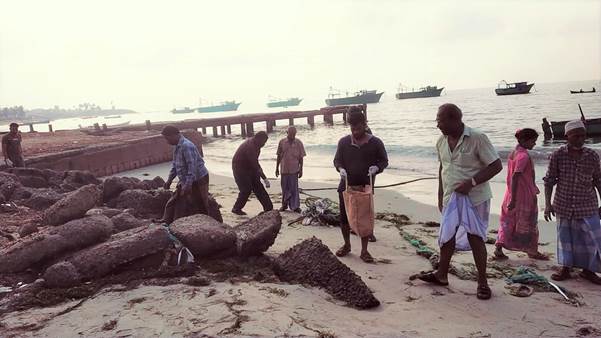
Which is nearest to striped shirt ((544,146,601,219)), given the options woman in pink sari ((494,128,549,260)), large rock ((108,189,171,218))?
woman in pink sari ((494,128,549,260))

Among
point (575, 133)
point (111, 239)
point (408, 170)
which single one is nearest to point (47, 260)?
point (111, 239)

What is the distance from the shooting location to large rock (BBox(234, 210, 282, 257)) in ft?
15.5

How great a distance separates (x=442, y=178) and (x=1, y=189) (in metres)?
7.14

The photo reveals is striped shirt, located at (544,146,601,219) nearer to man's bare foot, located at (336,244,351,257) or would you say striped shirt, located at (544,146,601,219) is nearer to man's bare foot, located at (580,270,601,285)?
man's bare foot, located at (580,270,601,285)

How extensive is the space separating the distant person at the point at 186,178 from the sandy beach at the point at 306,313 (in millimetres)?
1947

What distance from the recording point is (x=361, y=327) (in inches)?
127

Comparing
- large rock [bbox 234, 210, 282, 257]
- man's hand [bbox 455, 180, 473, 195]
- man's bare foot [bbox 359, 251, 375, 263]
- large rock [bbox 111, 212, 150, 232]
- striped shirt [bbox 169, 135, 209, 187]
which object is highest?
striped shirt [bbox 169, 135, 209, 187]

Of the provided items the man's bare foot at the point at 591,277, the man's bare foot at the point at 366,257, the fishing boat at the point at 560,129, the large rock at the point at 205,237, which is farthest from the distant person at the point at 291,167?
the fishing boat at the point at 560,129

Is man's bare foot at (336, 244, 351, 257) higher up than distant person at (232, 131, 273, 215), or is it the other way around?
distant person at (232, 131, 273, 215)

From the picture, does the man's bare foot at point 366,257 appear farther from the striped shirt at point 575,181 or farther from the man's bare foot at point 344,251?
the striped shirt at point 575,181

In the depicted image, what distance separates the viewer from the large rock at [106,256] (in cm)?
391

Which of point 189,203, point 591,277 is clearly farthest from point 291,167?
point 591,277

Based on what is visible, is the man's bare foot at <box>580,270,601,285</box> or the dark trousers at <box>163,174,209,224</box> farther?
the dark trousers at <box>163,174,209,224</box>

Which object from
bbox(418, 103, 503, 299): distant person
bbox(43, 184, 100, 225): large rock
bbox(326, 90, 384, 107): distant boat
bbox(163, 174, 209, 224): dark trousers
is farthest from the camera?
bbox(326, 90, 384, 107): distant boat
